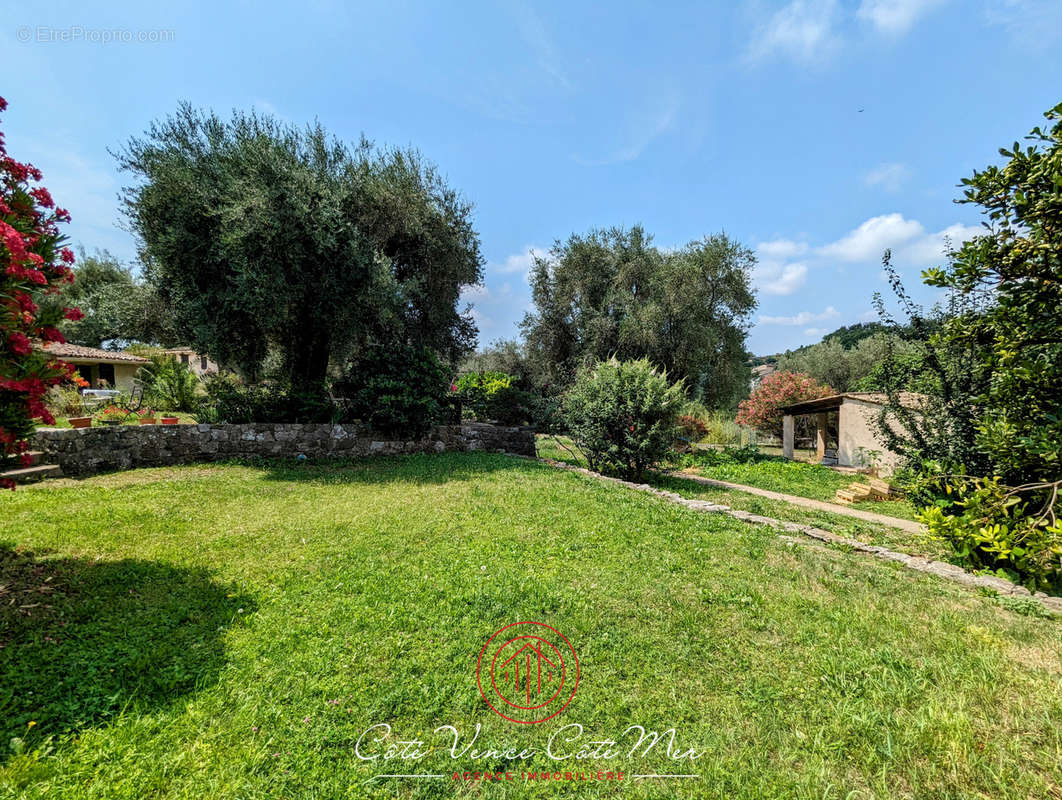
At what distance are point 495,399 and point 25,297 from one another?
48.5 ft

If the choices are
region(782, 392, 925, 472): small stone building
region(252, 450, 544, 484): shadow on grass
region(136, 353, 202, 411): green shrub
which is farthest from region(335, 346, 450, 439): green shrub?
region(782, 392, 925, 472): small stone building

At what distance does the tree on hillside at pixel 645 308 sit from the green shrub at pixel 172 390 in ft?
45.5

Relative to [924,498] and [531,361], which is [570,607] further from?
[531,361]

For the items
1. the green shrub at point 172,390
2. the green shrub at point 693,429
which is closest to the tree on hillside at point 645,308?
the green shrub at point 693,429

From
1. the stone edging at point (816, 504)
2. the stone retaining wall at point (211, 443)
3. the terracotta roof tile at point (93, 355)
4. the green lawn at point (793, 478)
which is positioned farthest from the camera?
the terracotta roof tile at point (93, 355)

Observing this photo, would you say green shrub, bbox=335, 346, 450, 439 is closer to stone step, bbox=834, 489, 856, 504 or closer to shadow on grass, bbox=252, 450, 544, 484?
shadow on grass, bbox=252, 450, 544, 484

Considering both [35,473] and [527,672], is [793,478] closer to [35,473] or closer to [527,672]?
[527,672]

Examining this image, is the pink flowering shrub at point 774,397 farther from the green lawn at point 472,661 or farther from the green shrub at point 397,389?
the green lawn at point 472,661

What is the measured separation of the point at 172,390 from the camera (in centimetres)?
1439

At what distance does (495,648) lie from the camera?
9.26ft

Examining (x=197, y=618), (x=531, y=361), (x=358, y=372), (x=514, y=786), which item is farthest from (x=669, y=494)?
(x=531, y=361)

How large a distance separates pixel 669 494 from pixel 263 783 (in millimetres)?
7120

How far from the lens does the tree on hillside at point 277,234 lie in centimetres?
800

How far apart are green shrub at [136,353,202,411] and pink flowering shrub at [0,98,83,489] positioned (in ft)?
44.5
